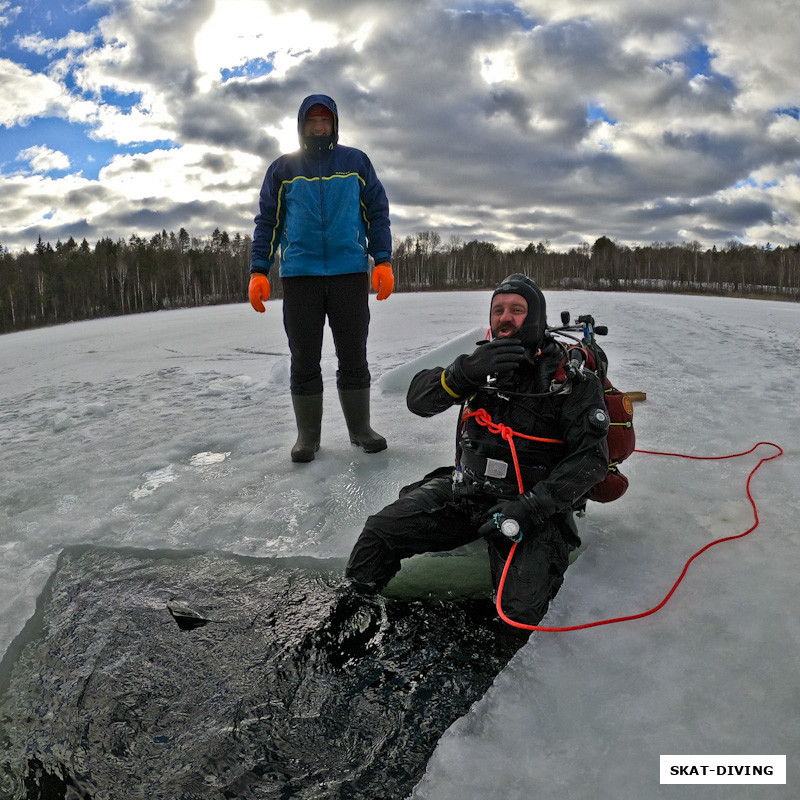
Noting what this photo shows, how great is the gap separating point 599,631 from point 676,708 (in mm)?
337

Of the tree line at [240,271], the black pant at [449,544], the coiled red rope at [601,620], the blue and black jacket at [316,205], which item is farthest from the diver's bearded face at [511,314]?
the tree line at [240,271]

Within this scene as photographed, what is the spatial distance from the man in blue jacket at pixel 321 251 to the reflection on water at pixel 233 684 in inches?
55.5

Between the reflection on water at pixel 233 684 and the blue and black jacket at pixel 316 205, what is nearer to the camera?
the reflection on water at pixel 233 684

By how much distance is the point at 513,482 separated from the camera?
2.23 meters

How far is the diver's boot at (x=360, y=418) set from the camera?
3.58 meters

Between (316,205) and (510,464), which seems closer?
(510,464)

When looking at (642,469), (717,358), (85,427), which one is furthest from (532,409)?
(717,358)

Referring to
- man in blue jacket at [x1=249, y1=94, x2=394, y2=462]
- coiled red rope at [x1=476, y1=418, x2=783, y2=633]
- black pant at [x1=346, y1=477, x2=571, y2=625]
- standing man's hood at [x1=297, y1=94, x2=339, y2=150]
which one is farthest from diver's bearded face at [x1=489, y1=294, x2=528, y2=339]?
standing man's hood at [x1=297, y1=94, x2=339, y2=150]

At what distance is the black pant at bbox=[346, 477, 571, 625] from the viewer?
1987 mm

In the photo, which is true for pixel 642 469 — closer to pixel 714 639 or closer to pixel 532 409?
pixel 532 409

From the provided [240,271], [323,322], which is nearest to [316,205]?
[323,322]

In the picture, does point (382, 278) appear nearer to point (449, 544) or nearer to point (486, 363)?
point (486, 363)

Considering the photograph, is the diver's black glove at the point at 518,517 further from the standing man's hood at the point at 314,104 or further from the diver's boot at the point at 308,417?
the standing man's hood at the point at 314,104

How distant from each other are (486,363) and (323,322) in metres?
1.56
